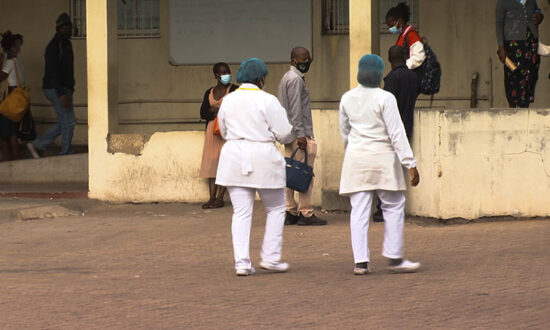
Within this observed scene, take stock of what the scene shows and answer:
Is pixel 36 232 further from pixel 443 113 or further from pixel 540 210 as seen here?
pixel 540 210

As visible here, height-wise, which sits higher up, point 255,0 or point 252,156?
point 255,0

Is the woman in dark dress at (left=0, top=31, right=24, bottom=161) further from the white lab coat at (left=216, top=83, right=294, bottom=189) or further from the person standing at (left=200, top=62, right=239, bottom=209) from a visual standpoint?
the white lab coat at (left=216, top=83, right=294, bottom=189)

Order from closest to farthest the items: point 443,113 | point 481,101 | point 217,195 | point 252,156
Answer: point 252,156 < point 443,113 < point 217,195 < point 481,101

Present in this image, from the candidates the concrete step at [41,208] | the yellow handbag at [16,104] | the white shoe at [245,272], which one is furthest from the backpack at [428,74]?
the yellow handbag at [16,104]

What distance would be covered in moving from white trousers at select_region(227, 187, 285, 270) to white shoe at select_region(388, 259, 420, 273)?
889mm

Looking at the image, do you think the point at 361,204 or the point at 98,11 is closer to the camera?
the point at 361,204

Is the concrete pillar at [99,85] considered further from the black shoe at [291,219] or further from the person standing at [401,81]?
the person standing at [401,81]

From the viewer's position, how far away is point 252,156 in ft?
28.8

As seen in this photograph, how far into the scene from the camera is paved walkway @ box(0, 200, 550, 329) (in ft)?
23.7

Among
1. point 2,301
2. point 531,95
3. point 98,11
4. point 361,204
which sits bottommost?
point 2,301

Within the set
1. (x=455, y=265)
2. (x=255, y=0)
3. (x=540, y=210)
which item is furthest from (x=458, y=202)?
(x=255, y=0)

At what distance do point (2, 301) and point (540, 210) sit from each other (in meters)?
5.72

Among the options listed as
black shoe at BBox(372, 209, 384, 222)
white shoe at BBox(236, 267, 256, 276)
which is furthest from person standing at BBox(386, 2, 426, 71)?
white shoe at BBox(236, 267, 256, 276)

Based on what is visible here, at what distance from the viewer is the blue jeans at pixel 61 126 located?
15762 mm
